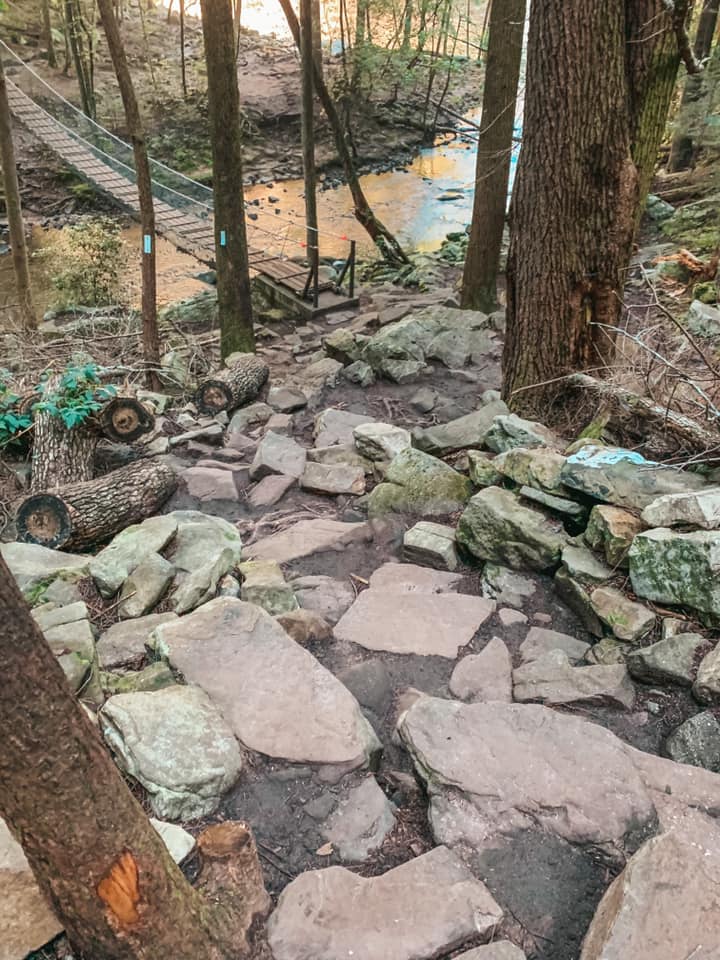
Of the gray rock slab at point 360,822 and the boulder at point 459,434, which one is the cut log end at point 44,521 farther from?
the gray rock slab at point 360,822

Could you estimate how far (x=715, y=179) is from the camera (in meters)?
10.2

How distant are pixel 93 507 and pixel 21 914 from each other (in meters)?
2.85

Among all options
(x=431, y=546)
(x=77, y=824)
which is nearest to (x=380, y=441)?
(x=431, y=546)

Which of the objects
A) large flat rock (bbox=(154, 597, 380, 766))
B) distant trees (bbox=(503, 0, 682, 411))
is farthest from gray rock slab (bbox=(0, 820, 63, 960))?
distant trees (bbox=(503, 0, 682, 411))

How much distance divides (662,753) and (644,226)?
10.1 m

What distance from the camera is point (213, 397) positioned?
253 inches

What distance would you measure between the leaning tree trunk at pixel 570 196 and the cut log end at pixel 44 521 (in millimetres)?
2947

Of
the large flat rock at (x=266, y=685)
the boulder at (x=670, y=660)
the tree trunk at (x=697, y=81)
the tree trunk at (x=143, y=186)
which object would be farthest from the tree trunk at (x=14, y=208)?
the tree trunk at (x=697, y=81)

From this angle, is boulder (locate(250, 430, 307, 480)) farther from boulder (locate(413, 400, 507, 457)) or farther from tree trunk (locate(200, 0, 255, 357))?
tree trunk (locate(200, 0, 255, 357))

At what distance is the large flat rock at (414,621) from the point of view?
9.95ft

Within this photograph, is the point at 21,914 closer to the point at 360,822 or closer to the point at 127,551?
the point at 360,822

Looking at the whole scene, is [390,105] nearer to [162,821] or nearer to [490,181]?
[490,181]

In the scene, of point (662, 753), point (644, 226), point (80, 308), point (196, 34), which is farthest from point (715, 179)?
point (196, 34)

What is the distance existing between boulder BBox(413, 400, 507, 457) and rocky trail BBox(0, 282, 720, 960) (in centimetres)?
3
